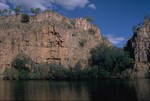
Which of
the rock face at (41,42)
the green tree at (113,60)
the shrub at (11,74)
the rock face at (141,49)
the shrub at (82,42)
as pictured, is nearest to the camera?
the shrub at (11,74)

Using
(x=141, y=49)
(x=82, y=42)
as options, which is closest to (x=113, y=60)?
(x=141, y=49)

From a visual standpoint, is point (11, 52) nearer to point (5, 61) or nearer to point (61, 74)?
point (5, 61)

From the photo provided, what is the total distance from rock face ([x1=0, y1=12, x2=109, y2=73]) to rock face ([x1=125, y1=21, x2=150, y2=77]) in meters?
26.8

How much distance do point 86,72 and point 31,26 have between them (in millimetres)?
51524

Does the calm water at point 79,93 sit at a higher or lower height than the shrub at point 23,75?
lower

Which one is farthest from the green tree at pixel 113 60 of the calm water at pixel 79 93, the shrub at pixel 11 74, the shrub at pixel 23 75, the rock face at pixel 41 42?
the calm water at pixel 79 93

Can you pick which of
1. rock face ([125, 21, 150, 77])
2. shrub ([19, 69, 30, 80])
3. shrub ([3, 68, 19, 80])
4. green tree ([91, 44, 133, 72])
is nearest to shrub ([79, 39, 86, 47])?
green tree ([91, 44, 133, 72])

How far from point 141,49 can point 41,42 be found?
6040 centimetres

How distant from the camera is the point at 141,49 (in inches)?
7013

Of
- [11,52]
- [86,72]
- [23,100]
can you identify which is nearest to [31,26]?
[11,52]

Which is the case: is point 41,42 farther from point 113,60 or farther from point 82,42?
point 113,60

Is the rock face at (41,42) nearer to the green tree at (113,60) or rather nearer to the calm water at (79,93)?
the green tree at (113,60)

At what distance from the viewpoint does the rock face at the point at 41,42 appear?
17712 cm

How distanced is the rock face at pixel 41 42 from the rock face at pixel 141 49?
A: 26.8 m
